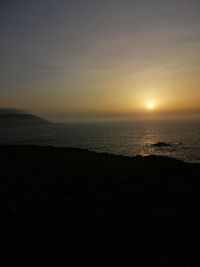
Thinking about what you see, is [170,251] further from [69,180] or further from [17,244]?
[69,180]

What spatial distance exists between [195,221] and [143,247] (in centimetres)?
327

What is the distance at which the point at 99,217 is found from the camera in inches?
420

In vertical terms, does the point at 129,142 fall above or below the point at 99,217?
below

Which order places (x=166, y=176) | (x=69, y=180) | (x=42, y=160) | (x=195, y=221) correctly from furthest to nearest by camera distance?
(x=42, y=160) < (x=166, y=176) < (x=69, y=180) < (x=195, y=221)

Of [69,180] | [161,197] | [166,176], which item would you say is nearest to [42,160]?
[69,180]

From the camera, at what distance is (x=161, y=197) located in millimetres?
13391

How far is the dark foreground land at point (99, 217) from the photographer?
7.87 meters

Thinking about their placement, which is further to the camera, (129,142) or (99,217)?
(129,142)

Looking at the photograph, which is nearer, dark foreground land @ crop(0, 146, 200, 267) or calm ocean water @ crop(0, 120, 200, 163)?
dark foreground land @ crop(0, 146, 200, 267)

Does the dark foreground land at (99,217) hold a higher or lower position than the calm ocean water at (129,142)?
higher

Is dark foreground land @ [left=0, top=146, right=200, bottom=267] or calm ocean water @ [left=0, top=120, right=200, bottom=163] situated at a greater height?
dark foreground land @ [left=0, top=146, right=200, bottom=267]

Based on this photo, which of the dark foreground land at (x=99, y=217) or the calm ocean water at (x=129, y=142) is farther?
the calm ocean water at (x=129, y=142)

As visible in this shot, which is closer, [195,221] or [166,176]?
[195,221]

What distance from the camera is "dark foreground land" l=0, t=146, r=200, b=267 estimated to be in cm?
787
